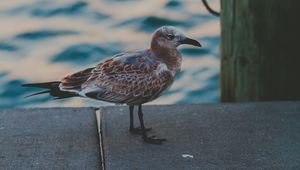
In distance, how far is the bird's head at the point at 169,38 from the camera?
5.17 m

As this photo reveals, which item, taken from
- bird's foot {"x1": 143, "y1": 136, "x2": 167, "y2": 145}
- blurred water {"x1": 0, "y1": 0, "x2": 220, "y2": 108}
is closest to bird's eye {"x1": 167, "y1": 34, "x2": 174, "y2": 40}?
bird's foot {"x1": 143, "y1": 136, "x2": 167, "y2": 145}

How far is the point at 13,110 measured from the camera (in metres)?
5.78

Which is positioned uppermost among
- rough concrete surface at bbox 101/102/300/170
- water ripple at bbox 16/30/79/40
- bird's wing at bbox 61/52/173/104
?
water ripple at bbox 16/30/79/40

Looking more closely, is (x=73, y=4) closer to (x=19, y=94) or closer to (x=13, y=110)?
(x=19, y=94)

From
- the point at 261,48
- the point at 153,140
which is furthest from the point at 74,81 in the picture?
the point at 261,48

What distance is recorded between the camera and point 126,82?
16.8 feet

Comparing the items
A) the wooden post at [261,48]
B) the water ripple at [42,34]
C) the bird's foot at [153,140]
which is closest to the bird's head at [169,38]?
the bird's foot at [153,140]

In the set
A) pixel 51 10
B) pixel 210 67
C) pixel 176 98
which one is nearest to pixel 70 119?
pixel 176 98

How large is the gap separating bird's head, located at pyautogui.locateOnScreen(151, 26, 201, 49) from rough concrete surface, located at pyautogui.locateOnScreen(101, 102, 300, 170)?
1.96ft

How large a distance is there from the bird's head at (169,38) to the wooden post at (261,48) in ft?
3.31

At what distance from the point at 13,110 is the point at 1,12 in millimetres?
4482

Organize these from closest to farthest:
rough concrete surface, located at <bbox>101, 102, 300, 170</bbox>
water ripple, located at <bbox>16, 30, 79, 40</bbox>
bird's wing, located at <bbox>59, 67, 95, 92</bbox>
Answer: rough concrete surface, located at <bbox>101, 102, 300, 170</bbox>, bird's wing, located at <bbox>59, 67, 95, 92</bbox>, water ripple, located at <bbox>16, 30, 79, 40</bbox>

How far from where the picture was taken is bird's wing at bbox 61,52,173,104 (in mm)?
5102

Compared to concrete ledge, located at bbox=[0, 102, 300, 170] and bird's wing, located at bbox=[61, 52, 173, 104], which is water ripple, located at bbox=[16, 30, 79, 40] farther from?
bird's wing, located at bbox=[61, 52, 173, 104]
